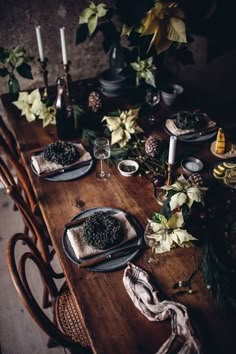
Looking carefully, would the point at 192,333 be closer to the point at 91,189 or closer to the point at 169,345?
the point at 169,345

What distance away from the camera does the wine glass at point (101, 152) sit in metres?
1.60

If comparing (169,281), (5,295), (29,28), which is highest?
(29,28)

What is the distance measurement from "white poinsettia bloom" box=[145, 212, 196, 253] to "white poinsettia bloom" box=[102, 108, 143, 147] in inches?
22.4

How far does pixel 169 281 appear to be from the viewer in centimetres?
119

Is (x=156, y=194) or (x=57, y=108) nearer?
(x=156, y=194)

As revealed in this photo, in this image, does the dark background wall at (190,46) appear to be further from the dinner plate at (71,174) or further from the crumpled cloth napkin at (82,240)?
the crumpled cloth napkin at (82,240)

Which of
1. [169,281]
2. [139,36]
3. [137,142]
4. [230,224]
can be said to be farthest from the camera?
[139,36]

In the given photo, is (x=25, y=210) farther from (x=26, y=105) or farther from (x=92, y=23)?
(x=92, y=23)

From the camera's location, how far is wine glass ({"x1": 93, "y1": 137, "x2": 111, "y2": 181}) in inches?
63.0

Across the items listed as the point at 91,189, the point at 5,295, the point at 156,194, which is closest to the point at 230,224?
the point at 156,194

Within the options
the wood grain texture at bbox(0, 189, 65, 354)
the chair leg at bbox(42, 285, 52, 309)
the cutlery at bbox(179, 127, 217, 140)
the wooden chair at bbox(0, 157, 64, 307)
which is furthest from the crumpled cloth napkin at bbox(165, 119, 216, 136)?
the wood grain texture at bbox(0, 189, 65, 354)

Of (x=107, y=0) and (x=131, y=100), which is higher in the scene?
(x=107, y=0)

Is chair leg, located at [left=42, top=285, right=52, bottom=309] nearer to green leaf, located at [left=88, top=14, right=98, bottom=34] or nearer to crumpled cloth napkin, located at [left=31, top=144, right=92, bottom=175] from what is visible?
crumpled cloth napkin, located at [left=31, top=144, right=92, bottom=175]

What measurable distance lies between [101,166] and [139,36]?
81 cm
